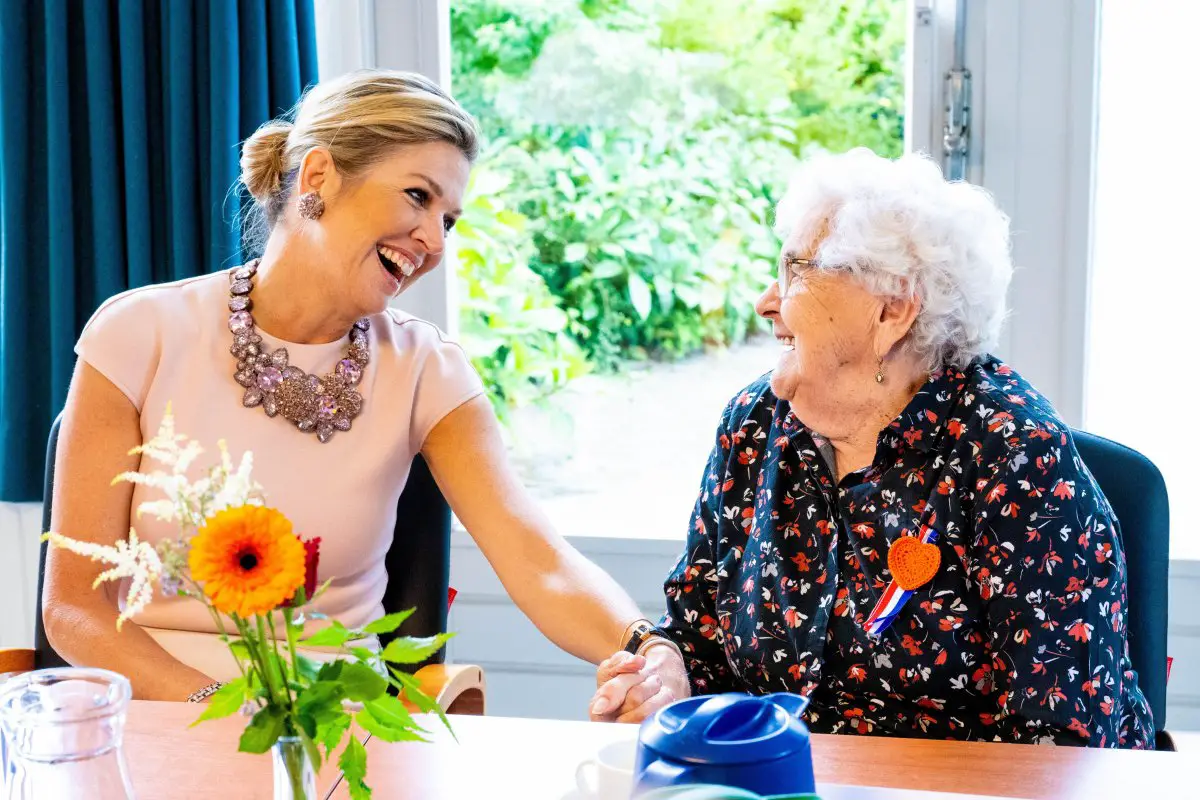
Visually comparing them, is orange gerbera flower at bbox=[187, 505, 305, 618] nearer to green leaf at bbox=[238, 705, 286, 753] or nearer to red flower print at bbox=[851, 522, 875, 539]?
green leaf at bbox=[238, 705, 286, 753]

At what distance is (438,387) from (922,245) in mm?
784

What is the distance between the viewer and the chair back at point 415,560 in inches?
74.0

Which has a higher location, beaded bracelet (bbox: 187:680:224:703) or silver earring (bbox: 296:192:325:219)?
silver earring (bbox: 296:192:325:219)

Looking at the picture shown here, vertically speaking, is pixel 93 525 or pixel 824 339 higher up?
pixel 824 339

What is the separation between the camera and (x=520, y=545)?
1.92m

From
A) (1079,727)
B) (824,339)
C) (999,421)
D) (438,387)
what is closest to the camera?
(1079,727)

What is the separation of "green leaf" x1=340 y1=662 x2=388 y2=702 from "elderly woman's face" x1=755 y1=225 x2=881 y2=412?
0.94 m

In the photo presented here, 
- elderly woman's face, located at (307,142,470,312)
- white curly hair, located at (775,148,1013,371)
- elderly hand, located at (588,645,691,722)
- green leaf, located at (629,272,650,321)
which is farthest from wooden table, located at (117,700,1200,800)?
green leaf, located at (629,272,650,321)

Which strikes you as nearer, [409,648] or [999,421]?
[409,648]

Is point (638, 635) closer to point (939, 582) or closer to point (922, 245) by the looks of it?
point (939, 582)

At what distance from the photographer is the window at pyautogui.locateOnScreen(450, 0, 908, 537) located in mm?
2816

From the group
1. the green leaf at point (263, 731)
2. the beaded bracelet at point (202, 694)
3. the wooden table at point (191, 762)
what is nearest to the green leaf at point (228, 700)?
the green leaf at point (263, 731)

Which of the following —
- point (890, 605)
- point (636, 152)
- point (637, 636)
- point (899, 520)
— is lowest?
point (637, 636)

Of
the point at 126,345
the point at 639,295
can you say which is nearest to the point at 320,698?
the point at 126,345
